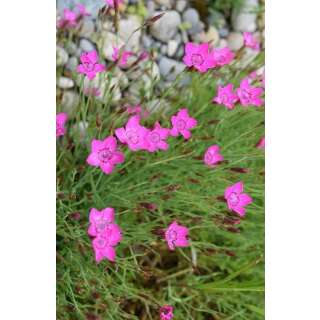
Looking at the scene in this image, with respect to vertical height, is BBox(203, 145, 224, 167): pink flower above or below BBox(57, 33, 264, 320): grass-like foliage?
above

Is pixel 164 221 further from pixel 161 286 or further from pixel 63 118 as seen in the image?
pixel 63 118

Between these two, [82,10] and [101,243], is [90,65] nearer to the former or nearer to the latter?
[82,10]

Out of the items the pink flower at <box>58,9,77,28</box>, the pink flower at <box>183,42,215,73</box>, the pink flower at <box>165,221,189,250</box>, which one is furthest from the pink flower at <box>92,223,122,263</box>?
the pink flower at <box>58,9,77,28</box>

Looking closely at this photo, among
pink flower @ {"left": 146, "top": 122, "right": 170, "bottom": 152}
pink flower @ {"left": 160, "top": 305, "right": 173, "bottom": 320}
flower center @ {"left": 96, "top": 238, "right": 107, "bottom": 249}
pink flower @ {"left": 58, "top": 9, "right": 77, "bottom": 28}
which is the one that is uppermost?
pink flower @ {"left": 58, "top": 9, "right": 77, "bottom": 28}

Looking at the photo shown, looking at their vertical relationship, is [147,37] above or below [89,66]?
below

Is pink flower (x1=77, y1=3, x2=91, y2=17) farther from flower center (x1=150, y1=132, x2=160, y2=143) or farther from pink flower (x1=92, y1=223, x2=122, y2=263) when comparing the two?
pink flower (x1=92, y1=223, x2=122, y2=263)

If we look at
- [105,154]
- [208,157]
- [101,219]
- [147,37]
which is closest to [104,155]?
[105,154]
